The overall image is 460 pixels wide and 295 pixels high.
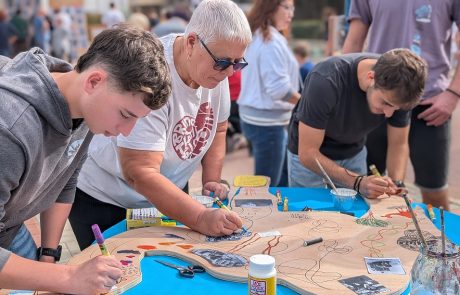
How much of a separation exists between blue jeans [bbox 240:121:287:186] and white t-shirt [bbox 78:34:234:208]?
1.60 metres

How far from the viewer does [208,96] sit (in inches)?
87.4

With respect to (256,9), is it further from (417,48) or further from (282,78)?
(417,48)

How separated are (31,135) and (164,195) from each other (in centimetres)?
69

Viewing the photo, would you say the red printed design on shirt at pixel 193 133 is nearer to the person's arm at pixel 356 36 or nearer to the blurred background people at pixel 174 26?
the person's arm at pixel 356 36

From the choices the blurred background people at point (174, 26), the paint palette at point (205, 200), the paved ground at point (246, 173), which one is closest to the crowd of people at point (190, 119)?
the paint palette at point (205, 200)

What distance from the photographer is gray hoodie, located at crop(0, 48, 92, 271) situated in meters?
1.27

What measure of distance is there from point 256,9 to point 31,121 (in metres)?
2.75

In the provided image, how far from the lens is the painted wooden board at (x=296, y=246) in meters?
1.61

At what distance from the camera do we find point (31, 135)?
131 centimetres

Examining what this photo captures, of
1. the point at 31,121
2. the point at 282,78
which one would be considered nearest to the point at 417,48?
the point at 282,78

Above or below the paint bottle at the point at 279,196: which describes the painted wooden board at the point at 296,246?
above

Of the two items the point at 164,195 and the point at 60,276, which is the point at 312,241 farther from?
the point at 60,276

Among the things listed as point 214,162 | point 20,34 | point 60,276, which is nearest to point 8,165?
point 60,276

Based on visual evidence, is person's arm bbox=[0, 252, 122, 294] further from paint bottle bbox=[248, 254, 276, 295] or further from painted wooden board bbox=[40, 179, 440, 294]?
paint bottle bbox=[248, 254, 276, 295]
